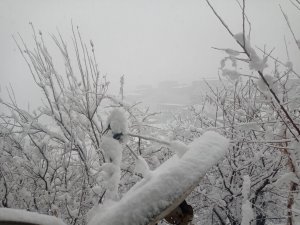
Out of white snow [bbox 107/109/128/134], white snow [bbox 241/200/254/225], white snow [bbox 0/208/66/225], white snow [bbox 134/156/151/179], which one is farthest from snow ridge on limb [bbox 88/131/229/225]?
white snow [bbox 241/200/254/225]

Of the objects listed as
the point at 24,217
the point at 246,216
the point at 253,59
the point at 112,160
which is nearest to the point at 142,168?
the point at 112,160

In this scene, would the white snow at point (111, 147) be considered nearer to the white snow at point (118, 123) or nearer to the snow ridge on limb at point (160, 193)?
the white snow at point (118, 123)

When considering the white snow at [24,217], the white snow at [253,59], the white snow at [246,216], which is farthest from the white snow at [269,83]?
the white snow at [246,216]

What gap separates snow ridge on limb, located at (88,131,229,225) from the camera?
94 cm

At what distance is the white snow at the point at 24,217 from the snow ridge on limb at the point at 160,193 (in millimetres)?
145

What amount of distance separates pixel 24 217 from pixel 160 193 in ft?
1.58

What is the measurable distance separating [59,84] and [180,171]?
14.1 feet

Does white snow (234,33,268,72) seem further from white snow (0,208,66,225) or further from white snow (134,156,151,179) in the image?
white snow (0,208,66,225)

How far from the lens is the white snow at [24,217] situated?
90cm

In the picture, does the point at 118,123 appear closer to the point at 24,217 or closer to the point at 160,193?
the point at 160,193

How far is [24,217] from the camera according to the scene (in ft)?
3.05

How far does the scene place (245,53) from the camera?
164cm

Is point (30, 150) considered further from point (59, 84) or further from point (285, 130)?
point (285, 130)

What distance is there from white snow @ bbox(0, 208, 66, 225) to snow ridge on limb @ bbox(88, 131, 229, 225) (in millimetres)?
145
